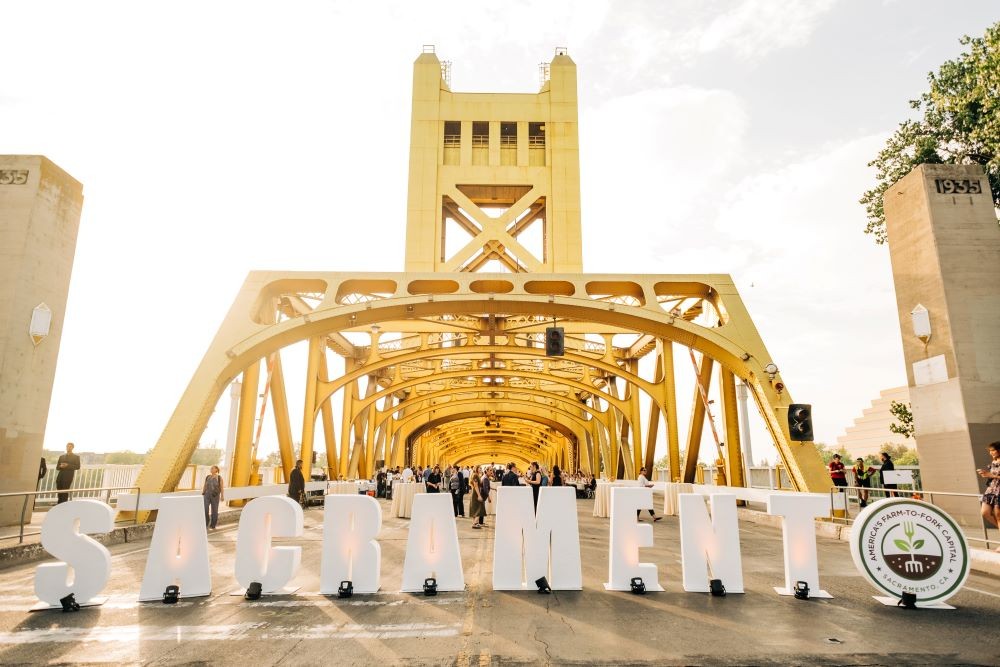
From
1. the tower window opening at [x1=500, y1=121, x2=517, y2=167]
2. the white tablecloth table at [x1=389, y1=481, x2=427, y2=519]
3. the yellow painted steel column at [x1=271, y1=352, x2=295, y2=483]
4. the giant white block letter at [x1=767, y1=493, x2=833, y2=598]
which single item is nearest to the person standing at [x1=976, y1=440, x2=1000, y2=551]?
the giant white block letter at [x1=767, y1=493, x2=833, y2=598]

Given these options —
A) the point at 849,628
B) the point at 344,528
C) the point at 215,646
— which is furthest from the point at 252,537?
the point at 849,628

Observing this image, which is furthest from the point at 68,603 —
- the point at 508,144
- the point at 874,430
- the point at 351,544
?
the point at 874,430

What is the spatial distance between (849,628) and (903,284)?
1305 centimetres

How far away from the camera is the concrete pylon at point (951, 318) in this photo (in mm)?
13820

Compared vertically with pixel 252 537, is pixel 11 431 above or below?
above

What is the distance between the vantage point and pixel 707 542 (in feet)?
22.5

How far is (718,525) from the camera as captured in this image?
22.6 feet

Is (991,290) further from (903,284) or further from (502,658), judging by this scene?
(502,658)

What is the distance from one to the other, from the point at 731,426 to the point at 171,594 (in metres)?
16.6

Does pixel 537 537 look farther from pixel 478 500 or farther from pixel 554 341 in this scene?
pixel 478 500

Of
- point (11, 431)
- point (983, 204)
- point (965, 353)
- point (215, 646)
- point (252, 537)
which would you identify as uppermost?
point (983, 204)

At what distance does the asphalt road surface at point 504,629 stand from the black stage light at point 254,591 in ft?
0.39

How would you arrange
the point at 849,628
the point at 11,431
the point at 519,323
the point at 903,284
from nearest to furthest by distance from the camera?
the point at 849,628
the point at 11,431
the point at 903,284
the point at 519,323

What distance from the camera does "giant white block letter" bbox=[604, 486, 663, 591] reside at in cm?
684
